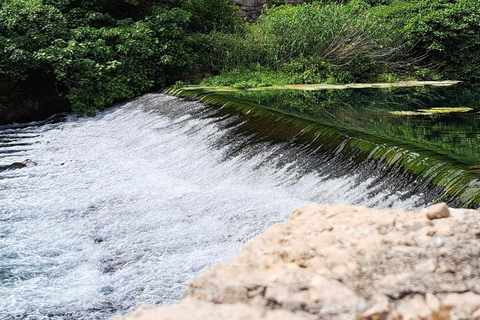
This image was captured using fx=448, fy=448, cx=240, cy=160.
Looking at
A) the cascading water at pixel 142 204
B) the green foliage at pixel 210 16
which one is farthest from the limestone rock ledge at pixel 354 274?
the green foliage at pixel 210 16

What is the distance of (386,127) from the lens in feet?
20.1

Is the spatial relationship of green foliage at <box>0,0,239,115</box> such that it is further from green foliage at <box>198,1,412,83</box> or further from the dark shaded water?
the dark shaded water

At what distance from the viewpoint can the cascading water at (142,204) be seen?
349 cm

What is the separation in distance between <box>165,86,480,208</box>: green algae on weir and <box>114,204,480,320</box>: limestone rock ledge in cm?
240

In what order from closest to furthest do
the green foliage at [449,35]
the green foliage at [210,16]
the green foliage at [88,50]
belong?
1. the green foliage at [88,50]
2. the green foliage at [449,35]
3. the green foliage at [210,16]

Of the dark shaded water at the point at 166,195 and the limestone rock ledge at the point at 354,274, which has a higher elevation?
the limestone rock ledge at the point at 354,274

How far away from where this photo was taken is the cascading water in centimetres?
349

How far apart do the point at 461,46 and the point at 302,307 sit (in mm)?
15221

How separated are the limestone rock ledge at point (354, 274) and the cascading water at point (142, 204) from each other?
5.86ft

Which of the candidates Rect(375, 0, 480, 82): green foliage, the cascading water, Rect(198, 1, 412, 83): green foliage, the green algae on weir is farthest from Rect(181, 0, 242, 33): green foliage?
the cascading water

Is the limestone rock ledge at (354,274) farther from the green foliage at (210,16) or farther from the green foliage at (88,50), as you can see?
the green foliage at (210,16)

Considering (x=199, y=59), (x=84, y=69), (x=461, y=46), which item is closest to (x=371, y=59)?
(x=461, y=46)

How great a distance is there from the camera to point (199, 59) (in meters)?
12.8

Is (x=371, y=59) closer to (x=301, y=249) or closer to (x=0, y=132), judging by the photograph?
(x=0, y=132)
